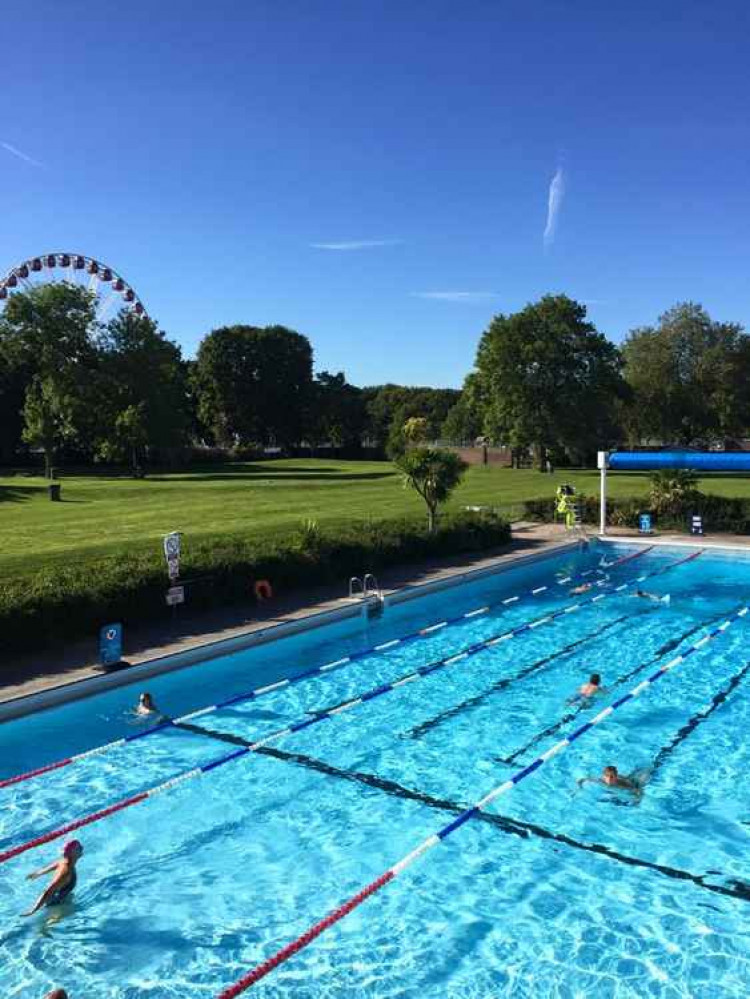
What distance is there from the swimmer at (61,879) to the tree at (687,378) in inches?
2885

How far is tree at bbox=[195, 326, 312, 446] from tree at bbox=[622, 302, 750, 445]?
122ft

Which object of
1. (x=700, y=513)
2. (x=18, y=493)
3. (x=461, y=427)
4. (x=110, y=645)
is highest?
(x=461, y=427)

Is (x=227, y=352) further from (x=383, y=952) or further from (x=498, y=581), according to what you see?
(x=383, y=952)

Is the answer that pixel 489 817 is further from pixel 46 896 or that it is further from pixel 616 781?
pixel 46 896

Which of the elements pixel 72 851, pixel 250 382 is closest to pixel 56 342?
pixel 250 382

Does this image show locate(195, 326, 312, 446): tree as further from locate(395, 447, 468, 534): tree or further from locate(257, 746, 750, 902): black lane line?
locate(257, 746, 750, 902): black lane line

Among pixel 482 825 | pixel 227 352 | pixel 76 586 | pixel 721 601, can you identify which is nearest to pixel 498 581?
pixel 721 601

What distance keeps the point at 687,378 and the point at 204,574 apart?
7149cm

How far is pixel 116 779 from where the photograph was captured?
440 inches

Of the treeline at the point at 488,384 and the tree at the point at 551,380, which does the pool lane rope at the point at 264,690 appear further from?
the tree at the point at 551,380

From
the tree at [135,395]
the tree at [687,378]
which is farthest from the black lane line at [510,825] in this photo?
the tree at [687,378]

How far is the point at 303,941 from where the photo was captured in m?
7.59

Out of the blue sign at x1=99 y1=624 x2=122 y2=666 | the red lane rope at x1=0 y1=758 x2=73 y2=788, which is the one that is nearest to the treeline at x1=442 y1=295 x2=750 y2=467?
the blue sign at x1=99 y1=624 x2=122 y2=666

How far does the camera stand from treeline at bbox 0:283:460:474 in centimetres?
6084
